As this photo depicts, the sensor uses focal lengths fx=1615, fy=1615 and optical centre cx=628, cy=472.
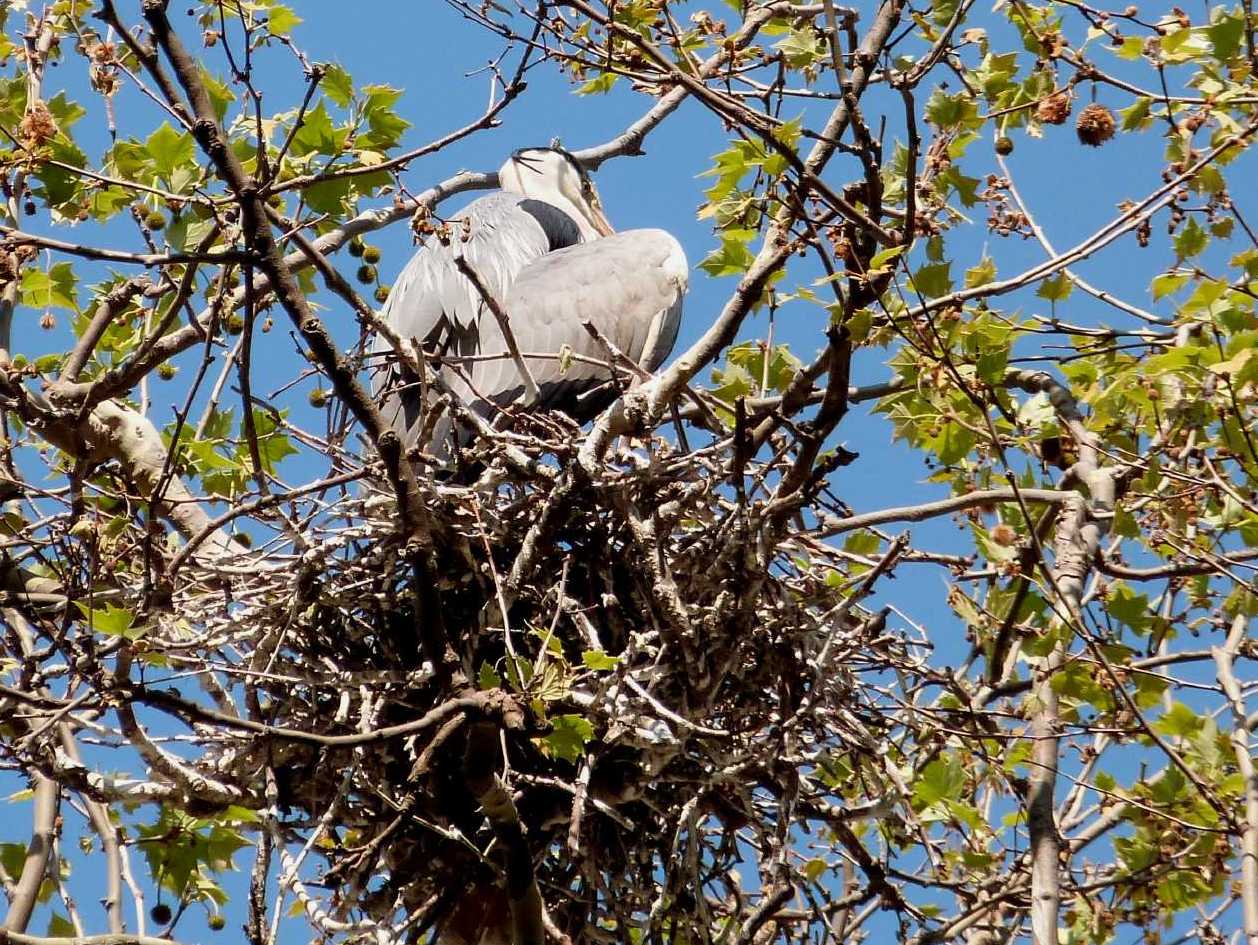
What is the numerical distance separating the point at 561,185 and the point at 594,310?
5.18ft

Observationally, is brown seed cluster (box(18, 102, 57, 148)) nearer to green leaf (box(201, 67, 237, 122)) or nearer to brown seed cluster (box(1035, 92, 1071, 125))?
green leaf (box(201, 67, 237, 122))

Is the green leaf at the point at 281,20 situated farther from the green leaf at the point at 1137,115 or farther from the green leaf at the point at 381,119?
the green leaf at the point at 1137,115

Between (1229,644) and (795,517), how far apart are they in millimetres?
1324

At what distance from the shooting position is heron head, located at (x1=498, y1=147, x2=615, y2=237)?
688 centimetres

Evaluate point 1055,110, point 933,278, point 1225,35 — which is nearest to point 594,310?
point 1055,110

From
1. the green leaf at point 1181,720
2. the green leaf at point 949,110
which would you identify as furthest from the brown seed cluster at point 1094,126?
the green leaf at point 1181,720

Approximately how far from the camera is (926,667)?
4.06m

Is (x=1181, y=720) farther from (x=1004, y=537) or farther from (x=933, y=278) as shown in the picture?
(x=933, y=278)

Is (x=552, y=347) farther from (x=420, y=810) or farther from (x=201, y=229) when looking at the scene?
(x=420, y=810)

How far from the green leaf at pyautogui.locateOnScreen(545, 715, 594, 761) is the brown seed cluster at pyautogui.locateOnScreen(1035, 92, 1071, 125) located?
1862mm

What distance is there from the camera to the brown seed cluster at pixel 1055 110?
154 inches

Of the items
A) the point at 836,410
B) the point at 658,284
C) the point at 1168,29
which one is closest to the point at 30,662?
Result: the point at 836,410

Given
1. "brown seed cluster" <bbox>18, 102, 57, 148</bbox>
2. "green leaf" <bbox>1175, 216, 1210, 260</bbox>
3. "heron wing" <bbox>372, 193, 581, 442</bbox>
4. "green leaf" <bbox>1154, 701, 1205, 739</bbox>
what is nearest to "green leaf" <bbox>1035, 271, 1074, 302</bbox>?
"green leaf" <bbox>1175, 216, 1210, 260</bbox>

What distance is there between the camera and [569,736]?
10.8 feet
